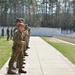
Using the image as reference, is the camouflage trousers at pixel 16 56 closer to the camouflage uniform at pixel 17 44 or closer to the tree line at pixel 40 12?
the camouflage uniform at pixel 17 44

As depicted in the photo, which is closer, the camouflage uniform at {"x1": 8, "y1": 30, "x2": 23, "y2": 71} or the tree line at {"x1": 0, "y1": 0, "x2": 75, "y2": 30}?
the camouflage uniform at {"x1": 8, "y1": 30, "x2": 23, "y2": 71}

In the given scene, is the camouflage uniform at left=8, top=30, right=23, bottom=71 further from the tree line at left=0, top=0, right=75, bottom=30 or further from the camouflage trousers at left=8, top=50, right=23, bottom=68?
the tree line at left=0, top=0, right=75, bottom=30

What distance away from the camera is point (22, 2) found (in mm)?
88625

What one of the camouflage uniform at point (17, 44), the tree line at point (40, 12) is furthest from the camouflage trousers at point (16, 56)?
the tree line at point (40, 12)

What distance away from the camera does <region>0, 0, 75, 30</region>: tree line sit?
86.1 m

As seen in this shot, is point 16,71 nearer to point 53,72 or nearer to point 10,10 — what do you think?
point 53,72

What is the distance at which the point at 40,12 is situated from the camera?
308ft

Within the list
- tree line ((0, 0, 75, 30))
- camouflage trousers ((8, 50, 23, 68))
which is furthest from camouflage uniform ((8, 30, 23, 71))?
tree line ((0, 0, 75, 30))

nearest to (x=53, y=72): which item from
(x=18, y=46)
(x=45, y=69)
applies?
(x=45, y=69)

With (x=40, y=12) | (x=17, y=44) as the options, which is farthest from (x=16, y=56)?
(x=40, y=12)

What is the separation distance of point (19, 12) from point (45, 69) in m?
80.3

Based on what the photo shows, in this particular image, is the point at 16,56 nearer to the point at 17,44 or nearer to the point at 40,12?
the point at 17,44

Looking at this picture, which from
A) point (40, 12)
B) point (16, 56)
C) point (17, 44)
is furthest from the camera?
point (40, 12)

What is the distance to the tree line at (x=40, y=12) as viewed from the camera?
3388 inches
